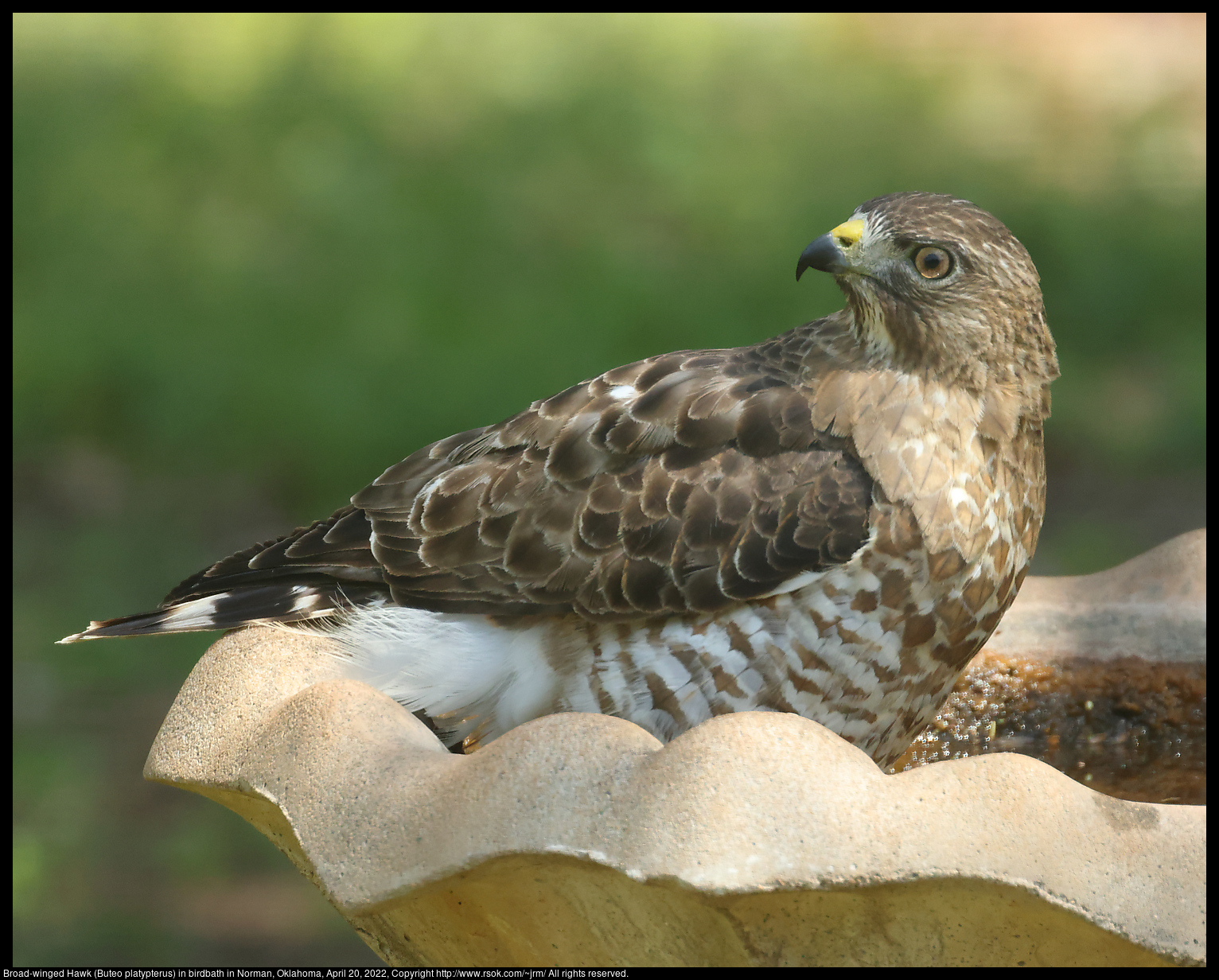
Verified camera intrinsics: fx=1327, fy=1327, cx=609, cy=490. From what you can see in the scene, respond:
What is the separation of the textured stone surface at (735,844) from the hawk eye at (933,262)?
1.22m

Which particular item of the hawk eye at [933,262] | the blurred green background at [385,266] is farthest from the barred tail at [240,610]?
the blurred green background at [385,266]

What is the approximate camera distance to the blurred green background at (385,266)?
20.0 ft

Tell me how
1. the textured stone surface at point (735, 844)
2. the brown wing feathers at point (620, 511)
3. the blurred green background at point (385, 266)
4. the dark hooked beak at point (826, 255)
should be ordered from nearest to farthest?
the textured stone surface at point (735, 844) < the brown wing feathers at point (620, 511) < the dark hooked beak at point (826, 255) < the blurred green background at point (385, 266)

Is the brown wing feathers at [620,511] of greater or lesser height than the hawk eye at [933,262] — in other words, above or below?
below

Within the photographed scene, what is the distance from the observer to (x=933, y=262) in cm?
281

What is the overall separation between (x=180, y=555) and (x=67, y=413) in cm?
122

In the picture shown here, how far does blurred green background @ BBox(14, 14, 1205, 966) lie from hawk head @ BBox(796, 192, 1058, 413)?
337 centimetres

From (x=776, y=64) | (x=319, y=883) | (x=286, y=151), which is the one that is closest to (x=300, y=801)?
(x=319, y=883)

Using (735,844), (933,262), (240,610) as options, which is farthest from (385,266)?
(735,844)

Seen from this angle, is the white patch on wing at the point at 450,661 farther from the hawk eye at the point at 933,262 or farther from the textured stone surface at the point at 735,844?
the hawk eye at the point at 933,262

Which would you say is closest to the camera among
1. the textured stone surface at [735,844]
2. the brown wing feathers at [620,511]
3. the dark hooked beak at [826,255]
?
the textured stone surface at [735,844]

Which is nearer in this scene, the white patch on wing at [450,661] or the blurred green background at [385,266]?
the white patch on wing at [450,661]

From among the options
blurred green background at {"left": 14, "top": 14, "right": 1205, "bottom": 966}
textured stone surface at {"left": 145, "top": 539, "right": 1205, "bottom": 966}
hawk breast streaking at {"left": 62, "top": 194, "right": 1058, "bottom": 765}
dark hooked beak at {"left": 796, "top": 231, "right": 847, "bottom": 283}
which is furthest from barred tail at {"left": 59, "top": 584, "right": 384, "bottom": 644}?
blurred green background at {"left": 14, "top": 14, "right": 1205, "bottom": 966}
